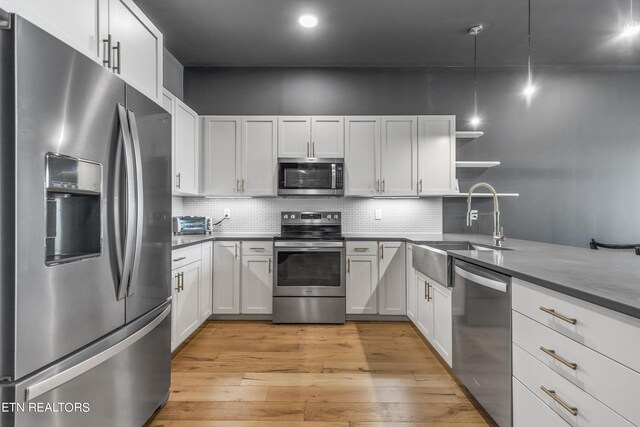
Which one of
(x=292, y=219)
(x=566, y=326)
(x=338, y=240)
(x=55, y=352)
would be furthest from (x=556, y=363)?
(x=292, y=219)

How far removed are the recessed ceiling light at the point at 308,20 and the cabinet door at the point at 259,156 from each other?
1025 mm

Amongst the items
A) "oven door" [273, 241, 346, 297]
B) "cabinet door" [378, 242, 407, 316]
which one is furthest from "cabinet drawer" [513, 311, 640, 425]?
"oven door" [273, 241, 346, 297]

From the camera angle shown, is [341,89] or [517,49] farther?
[341,89]

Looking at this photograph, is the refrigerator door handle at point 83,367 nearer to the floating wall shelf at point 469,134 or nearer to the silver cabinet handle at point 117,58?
the silver cabinet handle at point 117,58

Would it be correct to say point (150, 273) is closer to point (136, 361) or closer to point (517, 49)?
point (136, 361)

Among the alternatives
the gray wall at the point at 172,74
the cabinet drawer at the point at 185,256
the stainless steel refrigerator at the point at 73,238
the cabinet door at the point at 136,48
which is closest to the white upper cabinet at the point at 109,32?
the cabinet door at the point at 136,48

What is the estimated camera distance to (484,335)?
5.67ft

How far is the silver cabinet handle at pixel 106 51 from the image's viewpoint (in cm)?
157

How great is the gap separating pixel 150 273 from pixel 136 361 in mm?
412

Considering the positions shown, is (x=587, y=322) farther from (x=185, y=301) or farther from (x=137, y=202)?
(x=185, y=301)

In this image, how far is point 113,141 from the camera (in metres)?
1.33

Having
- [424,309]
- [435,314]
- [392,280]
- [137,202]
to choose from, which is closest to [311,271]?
[392,280]

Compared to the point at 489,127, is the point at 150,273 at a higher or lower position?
lower

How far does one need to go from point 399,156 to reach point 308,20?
161 cm
